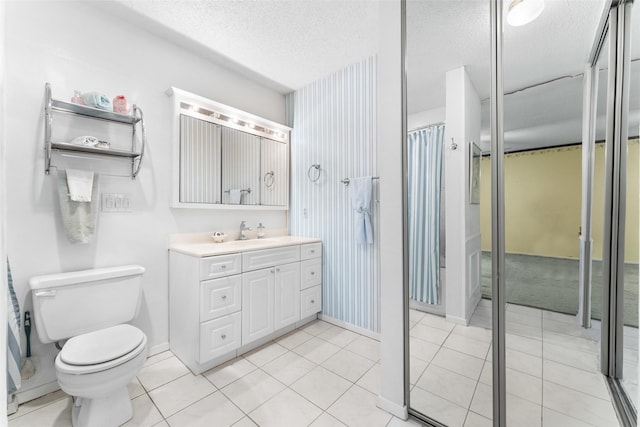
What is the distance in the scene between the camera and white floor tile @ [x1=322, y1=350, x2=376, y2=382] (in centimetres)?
183

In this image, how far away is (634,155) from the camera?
1175 millimetres

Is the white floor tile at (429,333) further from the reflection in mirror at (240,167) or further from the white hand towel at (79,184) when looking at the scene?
the white hand towel at (79,184)

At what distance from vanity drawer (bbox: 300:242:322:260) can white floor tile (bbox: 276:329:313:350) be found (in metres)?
0.71

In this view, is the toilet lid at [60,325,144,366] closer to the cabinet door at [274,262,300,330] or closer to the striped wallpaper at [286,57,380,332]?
the cabinet door at [274,262,300,330]

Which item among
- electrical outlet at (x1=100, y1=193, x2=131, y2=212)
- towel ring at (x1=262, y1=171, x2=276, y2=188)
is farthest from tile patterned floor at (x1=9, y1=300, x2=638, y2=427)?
towel ring at (x1=262, y1=171, x2=276, y2=188)

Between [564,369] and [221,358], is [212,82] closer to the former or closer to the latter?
[221,358]

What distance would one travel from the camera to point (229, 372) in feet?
6.03

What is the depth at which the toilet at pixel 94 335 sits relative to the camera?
125 centimetres

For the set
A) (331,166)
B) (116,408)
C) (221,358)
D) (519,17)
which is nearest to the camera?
(519,17)

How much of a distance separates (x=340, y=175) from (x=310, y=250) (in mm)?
815

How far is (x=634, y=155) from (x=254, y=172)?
2657mm

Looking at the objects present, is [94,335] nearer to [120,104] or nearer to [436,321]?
[120,104]

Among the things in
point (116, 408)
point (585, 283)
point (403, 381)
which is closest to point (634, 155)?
point (585, 283)

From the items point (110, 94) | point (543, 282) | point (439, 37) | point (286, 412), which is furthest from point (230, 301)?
point (439, 37)
